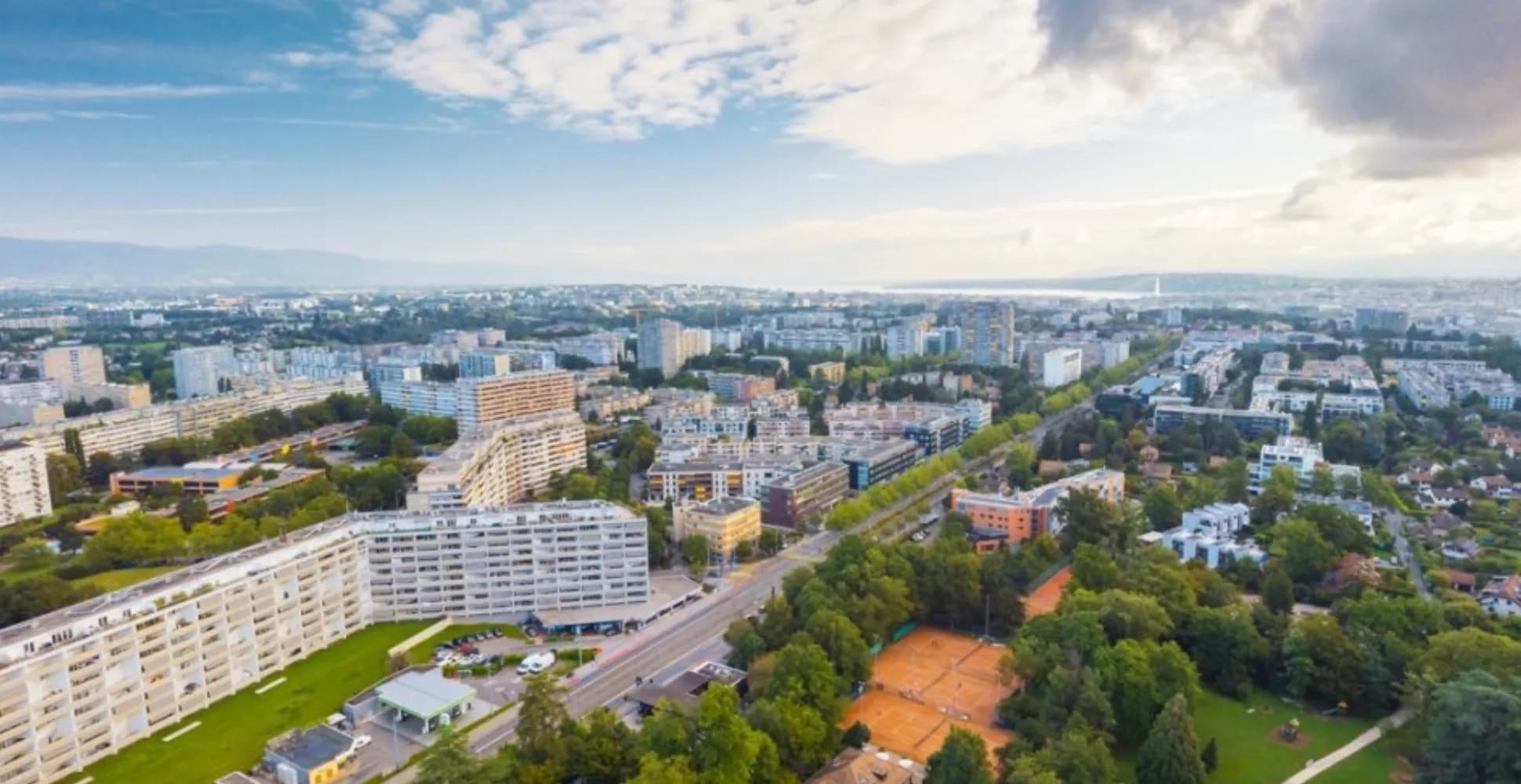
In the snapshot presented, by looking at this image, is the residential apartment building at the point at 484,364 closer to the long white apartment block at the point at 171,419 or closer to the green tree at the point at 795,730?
the long white apartment block at the point at 171,419

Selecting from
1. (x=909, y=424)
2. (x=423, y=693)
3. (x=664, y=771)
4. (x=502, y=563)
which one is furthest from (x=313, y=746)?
(x=909, y=424)

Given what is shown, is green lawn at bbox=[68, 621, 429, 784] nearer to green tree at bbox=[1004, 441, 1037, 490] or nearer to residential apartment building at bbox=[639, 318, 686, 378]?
green tree at bbox=[1004, 441, 1037, 490]

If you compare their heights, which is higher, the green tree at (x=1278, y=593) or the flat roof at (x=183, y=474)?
the flat roof at (x=183, y=474)

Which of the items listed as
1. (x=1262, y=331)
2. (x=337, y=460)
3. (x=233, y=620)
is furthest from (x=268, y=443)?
(x=1262, y=331)

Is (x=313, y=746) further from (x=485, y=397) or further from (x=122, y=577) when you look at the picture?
(x=485, y=397)

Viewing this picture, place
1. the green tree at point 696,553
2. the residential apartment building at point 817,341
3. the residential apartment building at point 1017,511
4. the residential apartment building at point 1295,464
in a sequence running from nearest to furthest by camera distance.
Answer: the green tree at point 696,553 < the residential apartment building at point 1017,511 < the residential apartment building at point 1295,464 < the residential apartment building at point 817,341

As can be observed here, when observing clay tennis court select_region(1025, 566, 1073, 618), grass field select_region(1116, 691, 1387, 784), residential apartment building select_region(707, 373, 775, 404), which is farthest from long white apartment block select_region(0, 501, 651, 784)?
residential apartment building select_region(707, 373, 775, 404)

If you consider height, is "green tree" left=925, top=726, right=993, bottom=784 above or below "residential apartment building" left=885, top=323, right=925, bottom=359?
below

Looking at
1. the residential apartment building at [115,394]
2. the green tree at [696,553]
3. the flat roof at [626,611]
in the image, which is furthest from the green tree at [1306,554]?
the residential apartment building at [115,394]
